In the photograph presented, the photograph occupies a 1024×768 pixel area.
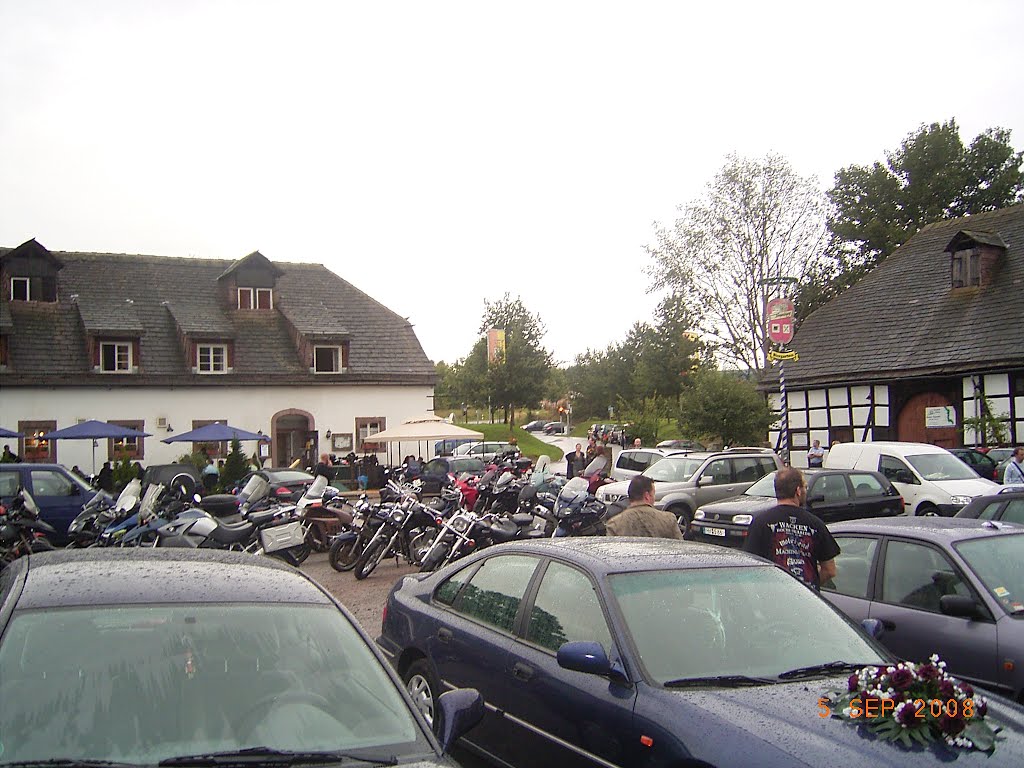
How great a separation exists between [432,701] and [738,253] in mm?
43492

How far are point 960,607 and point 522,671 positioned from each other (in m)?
2.71

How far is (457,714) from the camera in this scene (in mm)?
3732

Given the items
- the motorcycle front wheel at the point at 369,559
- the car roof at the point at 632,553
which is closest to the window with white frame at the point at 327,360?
the motorcycle front wheel at the point at 369,559

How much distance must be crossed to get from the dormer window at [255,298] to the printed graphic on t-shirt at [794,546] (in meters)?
36.9

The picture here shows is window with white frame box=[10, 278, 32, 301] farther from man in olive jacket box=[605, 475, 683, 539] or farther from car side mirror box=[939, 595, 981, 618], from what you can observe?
car side mirror box=[939, 595, 981, 618]

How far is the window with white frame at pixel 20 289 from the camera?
123 ft

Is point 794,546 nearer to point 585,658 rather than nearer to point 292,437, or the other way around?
point 585,658

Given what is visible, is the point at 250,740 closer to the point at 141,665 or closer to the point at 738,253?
the point at 141,665

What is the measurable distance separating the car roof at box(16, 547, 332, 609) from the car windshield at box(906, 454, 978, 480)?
56.3ft

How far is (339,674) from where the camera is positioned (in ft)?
12.2

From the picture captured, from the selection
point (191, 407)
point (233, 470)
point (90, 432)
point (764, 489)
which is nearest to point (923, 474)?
point (764, 489)

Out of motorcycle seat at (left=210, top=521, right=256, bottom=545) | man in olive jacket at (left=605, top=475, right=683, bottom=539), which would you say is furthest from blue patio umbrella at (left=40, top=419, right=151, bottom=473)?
A: man in olive jacket at (left=605, top=475, right=683, bottom=539)

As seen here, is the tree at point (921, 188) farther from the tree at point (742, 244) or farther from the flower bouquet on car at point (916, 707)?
the flower bouquet on car at point (916, 707)

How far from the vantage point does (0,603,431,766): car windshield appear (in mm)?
3207
